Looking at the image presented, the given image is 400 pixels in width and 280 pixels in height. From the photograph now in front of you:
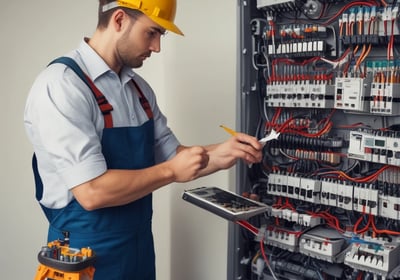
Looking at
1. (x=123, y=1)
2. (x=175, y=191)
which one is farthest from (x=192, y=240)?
(x=123, y=1)

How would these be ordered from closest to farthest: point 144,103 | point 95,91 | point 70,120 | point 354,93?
1. point 70,120
2. point 95,91
3. point 354,93
4. point 144,103

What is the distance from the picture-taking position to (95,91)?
4.58 feet

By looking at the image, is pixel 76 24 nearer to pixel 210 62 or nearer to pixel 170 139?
pixel 210 62

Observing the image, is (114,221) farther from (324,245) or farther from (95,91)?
(324,245)

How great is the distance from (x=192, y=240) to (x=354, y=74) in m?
1.30

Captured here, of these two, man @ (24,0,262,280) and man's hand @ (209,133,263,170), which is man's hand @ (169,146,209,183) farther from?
man's hand @ (209,133,263,170)

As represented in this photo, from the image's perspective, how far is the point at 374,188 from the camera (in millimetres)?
1522

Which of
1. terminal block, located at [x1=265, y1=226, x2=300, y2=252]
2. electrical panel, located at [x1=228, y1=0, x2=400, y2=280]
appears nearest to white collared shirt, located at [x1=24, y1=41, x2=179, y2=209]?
electrical panel, located at [x1=228, y1=0, x2=400, y2=280]

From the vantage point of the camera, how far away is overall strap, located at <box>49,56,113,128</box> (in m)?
1.38

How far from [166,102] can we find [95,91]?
1053mm

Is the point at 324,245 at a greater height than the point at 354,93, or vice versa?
the point at 354,93

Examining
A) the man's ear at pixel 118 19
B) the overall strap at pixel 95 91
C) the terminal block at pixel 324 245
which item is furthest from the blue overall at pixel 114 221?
the terminal block at pixel 324 245

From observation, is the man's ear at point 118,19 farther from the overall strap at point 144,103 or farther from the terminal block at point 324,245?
the terminal block at point 324,245

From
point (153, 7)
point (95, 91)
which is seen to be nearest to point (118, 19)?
point (153, 7)
